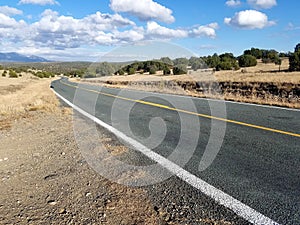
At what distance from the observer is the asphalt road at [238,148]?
11.4 feet

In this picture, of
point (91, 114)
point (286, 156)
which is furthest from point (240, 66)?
point (286, 156)

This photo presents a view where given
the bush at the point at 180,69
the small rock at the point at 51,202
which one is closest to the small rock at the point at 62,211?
the small rock at the point at 51,202

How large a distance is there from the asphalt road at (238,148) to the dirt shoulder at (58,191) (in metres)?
1.03

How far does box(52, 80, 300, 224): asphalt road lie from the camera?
11.4ft

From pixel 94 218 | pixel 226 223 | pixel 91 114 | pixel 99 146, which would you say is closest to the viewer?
pixel 226 223

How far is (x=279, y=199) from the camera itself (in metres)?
3.34

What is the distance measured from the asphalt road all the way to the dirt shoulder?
1028mm

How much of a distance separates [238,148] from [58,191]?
3309mm

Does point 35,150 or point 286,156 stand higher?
point 286,156

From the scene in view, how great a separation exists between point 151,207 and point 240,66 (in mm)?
70908

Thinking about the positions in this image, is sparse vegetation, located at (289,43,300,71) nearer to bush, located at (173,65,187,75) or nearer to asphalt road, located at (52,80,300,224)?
bush, located at (173,65,187,75)

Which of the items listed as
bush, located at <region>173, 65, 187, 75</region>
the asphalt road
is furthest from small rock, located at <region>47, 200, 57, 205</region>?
bush, located at <region>173, 65, 187, 75</region>

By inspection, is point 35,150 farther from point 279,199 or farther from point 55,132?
point 279,199

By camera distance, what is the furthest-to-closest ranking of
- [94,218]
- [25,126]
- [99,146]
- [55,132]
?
[25,126]
[55,132]
[99,146]
[94,218]
